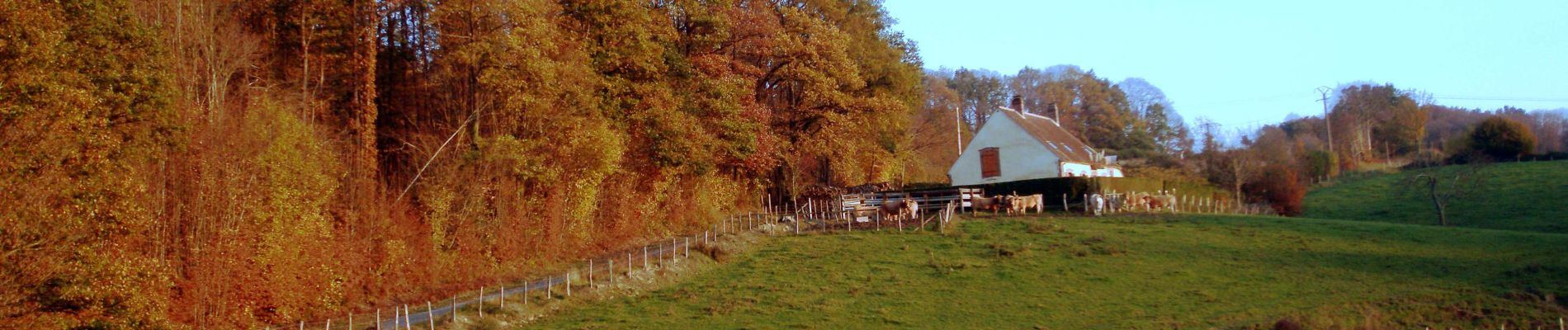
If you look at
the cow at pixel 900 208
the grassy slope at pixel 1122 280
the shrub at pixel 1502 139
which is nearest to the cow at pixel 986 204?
the cow at pixel 900 208

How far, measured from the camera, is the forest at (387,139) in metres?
16.8

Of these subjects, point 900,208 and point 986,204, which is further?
point 986,204

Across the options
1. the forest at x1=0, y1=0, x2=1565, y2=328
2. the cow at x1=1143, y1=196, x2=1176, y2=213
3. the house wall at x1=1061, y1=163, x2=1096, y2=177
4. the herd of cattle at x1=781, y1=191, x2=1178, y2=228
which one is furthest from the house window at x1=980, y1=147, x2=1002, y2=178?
the cow at x1=1143, y1=196, x2=1176, y2=213

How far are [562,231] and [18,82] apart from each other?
18.7 m

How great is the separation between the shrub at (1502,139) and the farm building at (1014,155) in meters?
29.7

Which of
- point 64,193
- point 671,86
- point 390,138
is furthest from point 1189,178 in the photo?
point 64,193

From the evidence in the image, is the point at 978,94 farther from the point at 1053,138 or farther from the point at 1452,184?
the point at 1452,184

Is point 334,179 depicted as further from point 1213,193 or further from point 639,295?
point 1213,193

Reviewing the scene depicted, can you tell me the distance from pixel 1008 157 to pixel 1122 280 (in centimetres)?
2961

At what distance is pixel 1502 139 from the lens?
6700cm

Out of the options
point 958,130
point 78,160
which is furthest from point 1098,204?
point 78,160

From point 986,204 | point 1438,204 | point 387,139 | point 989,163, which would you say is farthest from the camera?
point 989,163

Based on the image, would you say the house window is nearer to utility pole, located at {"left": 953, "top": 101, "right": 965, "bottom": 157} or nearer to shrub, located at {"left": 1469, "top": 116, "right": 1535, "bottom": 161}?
utility pole, located at {"left": 953, "top": 101, "right": 965, "bottom": 157}

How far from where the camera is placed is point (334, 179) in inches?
966
